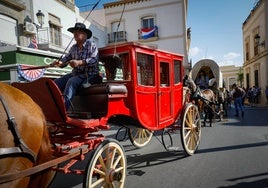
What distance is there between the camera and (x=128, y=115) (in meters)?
4.25

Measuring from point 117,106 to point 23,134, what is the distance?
1802 millimetres

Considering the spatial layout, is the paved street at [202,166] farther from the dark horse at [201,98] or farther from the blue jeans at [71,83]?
the dark horse at [201,98]

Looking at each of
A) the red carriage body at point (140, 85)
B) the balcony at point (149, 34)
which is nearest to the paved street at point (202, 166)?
the red carriage body at point (140, 85)

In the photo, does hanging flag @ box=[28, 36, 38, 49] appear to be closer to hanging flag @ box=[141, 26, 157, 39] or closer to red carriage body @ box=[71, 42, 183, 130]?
red carriage body @ box=[71, 42, 183, 130]

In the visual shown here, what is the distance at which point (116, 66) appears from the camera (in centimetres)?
478

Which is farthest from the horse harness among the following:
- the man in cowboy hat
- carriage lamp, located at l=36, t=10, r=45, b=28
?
carriage lamp, located at l=36, t=10, r=45, b=28

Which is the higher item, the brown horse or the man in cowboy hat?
the man in cowboy hat

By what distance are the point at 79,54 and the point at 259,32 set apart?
22.6m

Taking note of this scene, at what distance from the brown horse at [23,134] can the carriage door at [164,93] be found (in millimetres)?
2809

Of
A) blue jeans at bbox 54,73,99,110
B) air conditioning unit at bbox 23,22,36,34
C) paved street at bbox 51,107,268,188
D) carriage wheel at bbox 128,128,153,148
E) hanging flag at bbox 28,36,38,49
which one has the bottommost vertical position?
paved street at bbox 51,107,268,188

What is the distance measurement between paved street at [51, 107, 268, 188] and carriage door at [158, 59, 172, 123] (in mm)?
911

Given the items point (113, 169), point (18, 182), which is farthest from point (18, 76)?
point (18, 182)

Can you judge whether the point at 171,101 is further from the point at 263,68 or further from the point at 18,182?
the point at 263,68

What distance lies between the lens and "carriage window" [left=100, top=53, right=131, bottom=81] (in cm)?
443
